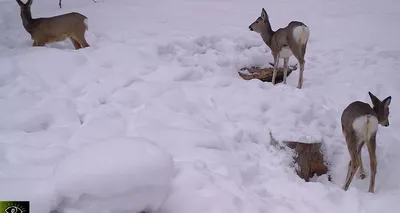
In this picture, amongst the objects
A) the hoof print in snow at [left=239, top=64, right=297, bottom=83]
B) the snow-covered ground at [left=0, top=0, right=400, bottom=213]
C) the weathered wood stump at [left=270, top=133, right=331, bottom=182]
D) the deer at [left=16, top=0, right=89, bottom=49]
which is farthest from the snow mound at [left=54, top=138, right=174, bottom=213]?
the hoof print in snow at [left=239, top=64, right=297, bottom=83]

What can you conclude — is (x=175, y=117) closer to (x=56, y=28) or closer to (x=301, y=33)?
(x=56, y=28)

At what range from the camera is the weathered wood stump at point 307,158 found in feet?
17.9

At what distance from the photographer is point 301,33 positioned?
7242 mm

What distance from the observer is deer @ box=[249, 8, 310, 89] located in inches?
287

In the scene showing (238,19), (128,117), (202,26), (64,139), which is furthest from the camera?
(238,19)

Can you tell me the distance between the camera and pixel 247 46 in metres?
8.59

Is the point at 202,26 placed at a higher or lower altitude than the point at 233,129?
higher

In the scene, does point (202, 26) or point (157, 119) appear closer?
point (157, 119)

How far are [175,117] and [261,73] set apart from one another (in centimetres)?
309

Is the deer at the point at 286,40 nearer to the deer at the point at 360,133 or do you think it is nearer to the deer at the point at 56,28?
the deer at the point at 360,133

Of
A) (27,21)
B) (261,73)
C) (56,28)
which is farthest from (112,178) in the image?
(261,73)

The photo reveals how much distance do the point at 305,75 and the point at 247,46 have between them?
4.31 feet

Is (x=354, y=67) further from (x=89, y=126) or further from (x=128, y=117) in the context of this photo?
(x=89, y=126)

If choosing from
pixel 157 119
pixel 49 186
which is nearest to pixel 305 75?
pixel 157 119
